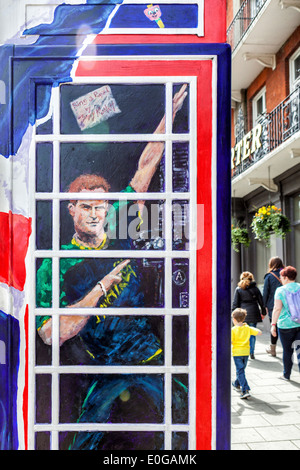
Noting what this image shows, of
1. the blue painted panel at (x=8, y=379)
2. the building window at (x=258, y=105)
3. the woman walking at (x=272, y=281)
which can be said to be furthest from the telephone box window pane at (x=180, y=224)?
the building window at (x=258, y=105)

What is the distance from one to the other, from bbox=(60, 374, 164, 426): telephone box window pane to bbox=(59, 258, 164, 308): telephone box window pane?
434 millimetres

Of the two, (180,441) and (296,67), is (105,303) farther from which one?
(296,67)

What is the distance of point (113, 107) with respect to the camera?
2.62 meters

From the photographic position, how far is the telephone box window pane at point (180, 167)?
2607 millimetres

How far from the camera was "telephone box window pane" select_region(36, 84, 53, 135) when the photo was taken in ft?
8.61

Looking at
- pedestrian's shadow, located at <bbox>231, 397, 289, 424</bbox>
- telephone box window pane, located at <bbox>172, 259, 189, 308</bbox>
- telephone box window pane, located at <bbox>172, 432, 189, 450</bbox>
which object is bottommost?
pedestrian's shadow, located at <bbox>231, 397, 289, 424</bbox>

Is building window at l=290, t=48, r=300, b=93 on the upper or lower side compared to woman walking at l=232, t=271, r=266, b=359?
upper

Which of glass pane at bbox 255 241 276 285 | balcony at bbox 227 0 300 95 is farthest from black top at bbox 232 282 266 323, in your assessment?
balcony at bbox 227 0 300 95

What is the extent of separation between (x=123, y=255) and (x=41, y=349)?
733 mm

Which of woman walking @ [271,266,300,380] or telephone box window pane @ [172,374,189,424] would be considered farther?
woman walking @ [271,266,300,380]

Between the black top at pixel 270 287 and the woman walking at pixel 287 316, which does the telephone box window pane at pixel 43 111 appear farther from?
the black top at pixel 270 287

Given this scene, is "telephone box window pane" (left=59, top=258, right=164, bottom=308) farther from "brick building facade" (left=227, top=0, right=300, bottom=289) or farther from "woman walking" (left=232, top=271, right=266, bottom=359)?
"brick building facade" (left=227, top=0, right=300, bottom=289)
